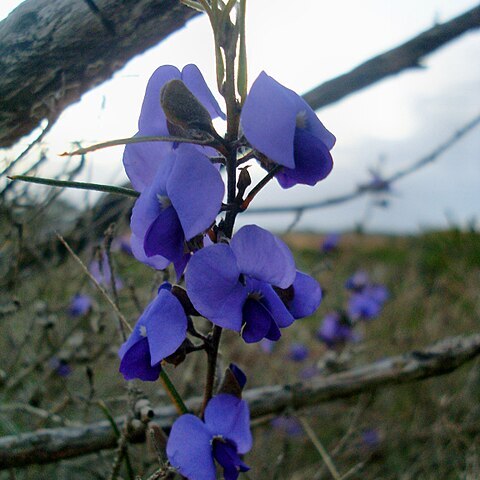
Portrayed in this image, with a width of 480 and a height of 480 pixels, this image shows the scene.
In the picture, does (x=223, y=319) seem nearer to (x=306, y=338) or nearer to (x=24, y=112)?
(x=24, y=112)

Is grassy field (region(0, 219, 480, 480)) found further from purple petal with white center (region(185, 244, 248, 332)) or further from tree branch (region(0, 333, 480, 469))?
purple petal with white center (region(185, 244, 248, 332))

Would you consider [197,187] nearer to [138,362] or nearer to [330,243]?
[138,362]

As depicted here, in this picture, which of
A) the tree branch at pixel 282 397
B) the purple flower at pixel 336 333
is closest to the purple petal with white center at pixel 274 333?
the tree branch at pixel 282 397

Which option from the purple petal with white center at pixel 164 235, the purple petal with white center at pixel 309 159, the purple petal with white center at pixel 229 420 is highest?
the purple petal with white center at pixel 164 235

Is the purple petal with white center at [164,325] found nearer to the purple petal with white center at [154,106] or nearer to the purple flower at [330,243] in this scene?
the purple petal with white center at [154,106]

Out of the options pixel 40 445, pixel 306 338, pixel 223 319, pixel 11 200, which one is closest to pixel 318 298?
pixel 223 319

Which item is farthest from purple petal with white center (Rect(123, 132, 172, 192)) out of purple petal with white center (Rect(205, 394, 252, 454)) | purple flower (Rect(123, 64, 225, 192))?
purple petal with white center (Rect(205, 394, 252, 454))
